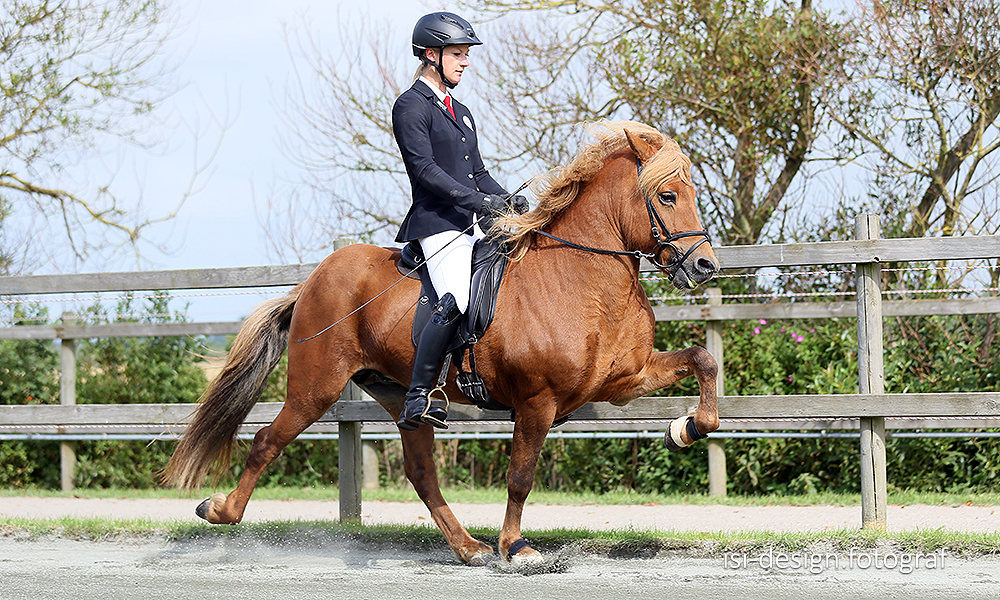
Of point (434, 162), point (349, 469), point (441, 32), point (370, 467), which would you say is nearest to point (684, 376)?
point (434, 162)

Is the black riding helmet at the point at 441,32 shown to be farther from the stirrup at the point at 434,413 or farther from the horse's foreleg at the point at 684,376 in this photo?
the horse's foreleg at the point at 684,376

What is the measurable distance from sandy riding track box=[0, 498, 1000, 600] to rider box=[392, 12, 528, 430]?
0.86m

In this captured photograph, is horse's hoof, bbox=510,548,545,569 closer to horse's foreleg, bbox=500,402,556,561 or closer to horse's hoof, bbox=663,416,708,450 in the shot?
horse's foreleg, bbox=500,402,556,561

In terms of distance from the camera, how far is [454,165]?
539 cm

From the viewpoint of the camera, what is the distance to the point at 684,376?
5051 mm

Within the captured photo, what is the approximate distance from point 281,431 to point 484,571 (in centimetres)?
149

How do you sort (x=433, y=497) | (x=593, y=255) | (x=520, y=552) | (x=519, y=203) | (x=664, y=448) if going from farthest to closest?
(x=664, y=448), (x=433, y=497), (x=519, y=203), (x=593, y=255), (x=520, y=552)

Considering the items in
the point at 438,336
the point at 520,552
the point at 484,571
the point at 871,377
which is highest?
the point at 438,336

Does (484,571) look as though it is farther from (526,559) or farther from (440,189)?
(440,189)

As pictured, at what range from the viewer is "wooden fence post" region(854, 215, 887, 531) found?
5.55 meters

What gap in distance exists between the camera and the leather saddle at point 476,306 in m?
5.04

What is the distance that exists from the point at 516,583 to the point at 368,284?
1.91 metres

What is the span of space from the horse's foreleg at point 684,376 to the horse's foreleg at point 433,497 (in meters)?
1.21

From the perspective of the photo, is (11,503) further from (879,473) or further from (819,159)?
(819,159)
